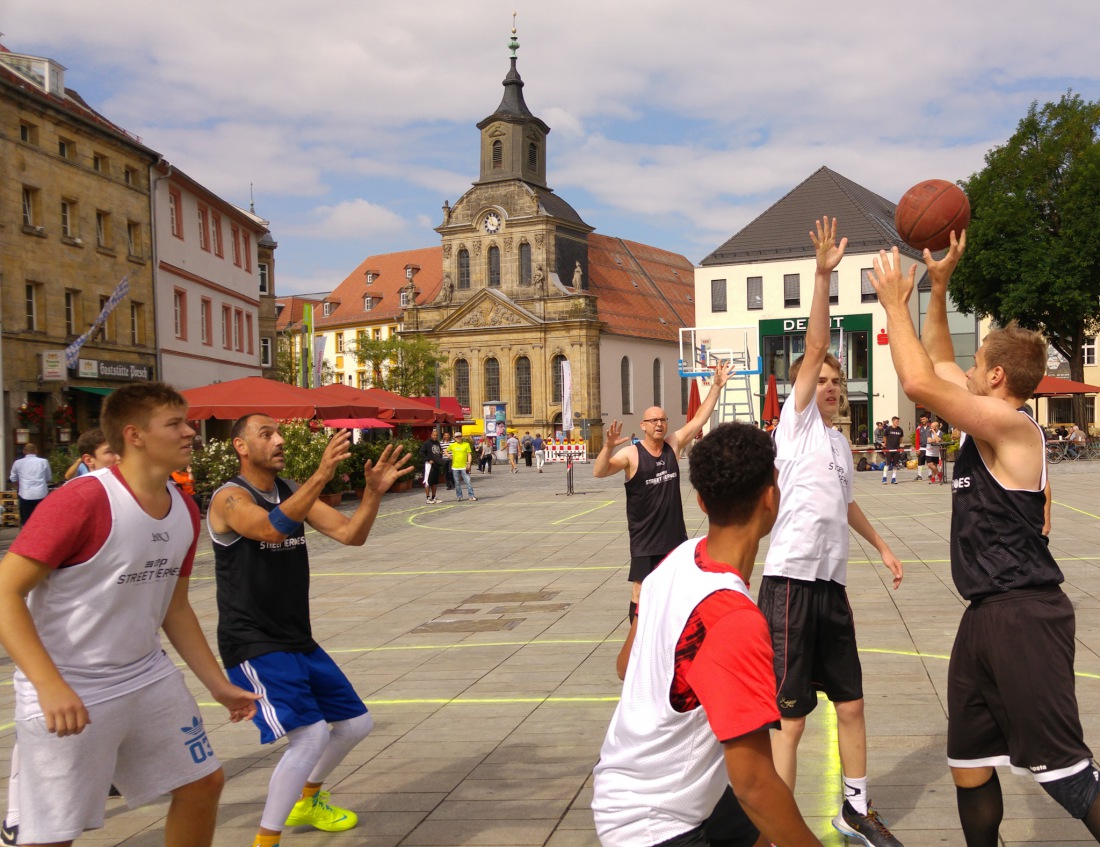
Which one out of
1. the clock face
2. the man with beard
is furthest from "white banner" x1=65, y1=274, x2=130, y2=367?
the clock face

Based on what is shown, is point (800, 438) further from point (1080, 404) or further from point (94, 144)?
point (1080, 404)

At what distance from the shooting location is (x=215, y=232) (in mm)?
41094

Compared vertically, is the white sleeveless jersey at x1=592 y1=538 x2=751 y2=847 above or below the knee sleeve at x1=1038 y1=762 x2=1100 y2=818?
above

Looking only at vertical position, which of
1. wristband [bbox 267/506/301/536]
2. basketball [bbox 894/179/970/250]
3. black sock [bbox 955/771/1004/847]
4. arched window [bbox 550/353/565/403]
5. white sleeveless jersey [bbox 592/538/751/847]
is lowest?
black sock [bbox 955/771/1004/847]

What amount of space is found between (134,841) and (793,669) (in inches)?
118

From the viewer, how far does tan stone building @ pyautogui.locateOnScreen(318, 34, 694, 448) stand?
259 feet

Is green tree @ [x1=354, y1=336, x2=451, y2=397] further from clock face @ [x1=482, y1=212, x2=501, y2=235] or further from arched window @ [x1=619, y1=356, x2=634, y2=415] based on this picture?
arched window @ [x1=619, y1=356, x2=634, y2=415]

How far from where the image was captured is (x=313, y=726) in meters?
4.70

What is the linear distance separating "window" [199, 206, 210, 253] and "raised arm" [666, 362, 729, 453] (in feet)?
111

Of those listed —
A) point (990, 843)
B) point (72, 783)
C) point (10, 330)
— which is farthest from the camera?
point (10, 330)

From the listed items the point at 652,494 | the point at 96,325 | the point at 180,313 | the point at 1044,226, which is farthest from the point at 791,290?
the point at 652,494

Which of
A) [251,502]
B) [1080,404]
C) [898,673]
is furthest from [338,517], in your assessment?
[1080,404]

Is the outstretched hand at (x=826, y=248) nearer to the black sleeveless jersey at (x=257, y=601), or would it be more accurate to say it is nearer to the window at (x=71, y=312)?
the black sleeveless jersey at (x=257, y=601)

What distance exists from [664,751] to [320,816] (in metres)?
2.86
